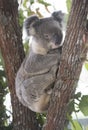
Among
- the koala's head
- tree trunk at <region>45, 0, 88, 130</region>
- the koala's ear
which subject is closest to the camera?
tree trunk at <region>45, 0, 88, 130</region>

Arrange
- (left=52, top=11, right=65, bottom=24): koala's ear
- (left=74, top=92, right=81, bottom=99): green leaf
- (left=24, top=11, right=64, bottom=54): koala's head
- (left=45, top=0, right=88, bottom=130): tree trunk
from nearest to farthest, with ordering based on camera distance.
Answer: (left=45, top=0, right=88, bottom=130): tree trunk → (left=74, top=92, right=81, bottom=99): green leaf → (left=24, top=11, right=64, bottom=54): koala's head → (left=52, top=11, right=65, bottom=24): koala's ear

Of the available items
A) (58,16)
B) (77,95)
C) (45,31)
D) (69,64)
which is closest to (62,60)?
(69,64)

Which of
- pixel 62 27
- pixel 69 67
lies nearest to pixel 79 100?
pixel 69 67

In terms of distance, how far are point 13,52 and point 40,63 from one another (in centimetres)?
20

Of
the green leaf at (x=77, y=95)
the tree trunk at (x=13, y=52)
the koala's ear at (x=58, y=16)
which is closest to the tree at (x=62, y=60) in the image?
the tree trunk at (x=13, y=52)

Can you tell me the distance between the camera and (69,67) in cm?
154

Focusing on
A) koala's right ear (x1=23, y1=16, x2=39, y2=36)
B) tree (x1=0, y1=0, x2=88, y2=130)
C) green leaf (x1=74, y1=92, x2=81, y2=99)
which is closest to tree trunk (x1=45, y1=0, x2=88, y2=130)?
tree (x1=0, y1=0, x2=88, y2=130)

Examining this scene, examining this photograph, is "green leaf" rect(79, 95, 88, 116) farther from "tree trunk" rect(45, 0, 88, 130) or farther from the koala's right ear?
the koala's right ear

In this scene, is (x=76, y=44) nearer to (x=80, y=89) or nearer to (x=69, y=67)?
(x=69, y=67)

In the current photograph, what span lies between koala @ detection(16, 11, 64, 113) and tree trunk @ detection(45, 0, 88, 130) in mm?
194

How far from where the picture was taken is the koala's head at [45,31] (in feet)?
6.31

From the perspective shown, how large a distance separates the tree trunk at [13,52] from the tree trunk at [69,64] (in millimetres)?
377

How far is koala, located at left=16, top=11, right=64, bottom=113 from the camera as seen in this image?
186 cm

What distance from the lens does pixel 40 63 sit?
1.91 meters
